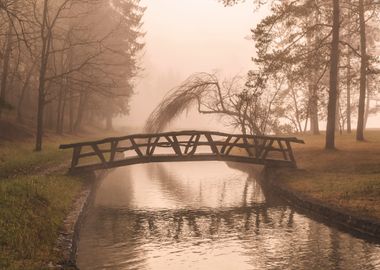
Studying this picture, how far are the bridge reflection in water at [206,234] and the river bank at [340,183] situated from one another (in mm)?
563

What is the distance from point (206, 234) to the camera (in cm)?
1319

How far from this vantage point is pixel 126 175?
2638cm

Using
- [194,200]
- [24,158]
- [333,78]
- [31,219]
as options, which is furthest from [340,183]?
[24,158]

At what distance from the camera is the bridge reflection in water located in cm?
1038

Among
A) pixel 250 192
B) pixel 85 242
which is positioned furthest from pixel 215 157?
pixel 85 242

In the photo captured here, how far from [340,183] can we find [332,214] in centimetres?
352

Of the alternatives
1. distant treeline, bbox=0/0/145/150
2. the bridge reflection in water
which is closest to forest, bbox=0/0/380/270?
the bridge reflection in water

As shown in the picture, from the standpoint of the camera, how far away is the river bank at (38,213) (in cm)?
851

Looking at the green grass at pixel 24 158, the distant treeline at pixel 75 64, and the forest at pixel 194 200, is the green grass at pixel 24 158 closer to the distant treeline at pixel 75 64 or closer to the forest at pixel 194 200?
the forest at pixel 194 200

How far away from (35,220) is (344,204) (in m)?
8.66

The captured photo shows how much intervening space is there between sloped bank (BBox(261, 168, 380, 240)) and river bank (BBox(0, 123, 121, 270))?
699 cm

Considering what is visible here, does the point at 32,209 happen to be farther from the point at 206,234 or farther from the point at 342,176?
the point at 342,176

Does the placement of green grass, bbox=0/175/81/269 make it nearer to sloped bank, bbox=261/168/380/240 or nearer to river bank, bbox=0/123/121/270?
river bank, bbox=0/123/121/270

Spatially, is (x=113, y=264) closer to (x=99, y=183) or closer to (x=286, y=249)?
(x=286, y=249)
